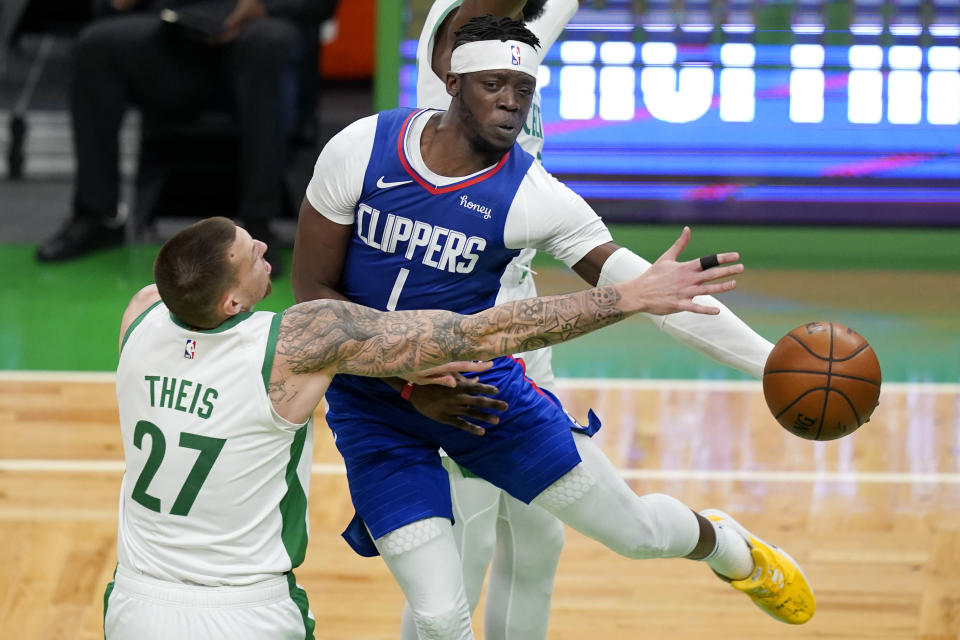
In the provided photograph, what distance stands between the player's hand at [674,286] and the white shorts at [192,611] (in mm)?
1004

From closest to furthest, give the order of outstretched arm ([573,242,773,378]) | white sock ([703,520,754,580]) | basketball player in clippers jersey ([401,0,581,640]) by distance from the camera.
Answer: outstretched arm ([573,242,773,378]) → basketball player in clippers jersey ([401,0,581,640]) → white sock ([703,520,754,580])

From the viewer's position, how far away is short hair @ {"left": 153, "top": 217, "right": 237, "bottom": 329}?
2.78 meters

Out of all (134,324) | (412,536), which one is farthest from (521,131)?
(134,324)

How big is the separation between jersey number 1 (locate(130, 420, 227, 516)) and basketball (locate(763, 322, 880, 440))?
Answer: 1.37 m

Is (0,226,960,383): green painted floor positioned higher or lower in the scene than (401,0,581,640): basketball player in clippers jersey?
lower

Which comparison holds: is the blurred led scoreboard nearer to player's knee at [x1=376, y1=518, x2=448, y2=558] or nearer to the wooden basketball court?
the wooden basketball court

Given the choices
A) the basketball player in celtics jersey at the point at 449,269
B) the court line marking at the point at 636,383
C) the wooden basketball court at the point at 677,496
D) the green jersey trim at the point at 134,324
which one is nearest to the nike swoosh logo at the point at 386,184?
the basketball player in celtics jersey at the point at 449,269

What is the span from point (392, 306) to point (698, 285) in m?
0.85

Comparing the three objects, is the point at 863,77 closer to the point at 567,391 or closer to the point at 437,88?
the point at 567,391

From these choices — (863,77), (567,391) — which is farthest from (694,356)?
(863,77)

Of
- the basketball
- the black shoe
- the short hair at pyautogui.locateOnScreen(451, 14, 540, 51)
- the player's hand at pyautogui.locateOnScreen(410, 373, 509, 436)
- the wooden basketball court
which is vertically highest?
the short hair at pyautogui.locateOnScreen(451, 14, 540, 51)

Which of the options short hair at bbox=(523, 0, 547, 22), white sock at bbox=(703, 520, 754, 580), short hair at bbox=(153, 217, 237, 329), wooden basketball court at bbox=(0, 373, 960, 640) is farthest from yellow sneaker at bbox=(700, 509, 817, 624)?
short hair at bbox=(153, 217, 237, 329)

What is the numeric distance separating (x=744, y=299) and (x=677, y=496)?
286cm

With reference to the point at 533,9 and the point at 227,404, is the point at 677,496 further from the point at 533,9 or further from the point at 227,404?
the point at 227,404
